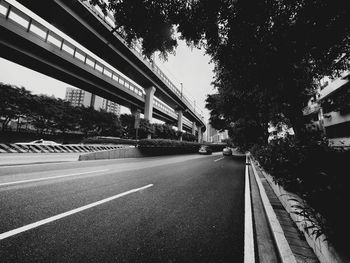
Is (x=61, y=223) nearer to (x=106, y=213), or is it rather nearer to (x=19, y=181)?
(x=106, y=213)

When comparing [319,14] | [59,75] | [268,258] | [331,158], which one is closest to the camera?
[268,258]

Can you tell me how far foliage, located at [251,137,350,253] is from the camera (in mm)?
1817

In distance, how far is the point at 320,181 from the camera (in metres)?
2.55

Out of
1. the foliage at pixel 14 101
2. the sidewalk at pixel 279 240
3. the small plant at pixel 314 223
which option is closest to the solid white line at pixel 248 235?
the sidewalk at pixel 279 240

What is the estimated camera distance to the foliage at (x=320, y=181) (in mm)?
1817

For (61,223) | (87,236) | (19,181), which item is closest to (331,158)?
(87,236)

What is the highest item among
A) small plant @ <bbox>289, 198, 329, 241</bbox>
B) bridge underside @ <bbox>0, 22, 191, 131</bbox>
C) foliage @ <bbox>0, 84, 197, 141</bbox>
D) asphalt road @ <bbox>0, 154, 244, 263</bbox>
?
bridge underside @ <bbox>0, 22, 191, 131</bbox>

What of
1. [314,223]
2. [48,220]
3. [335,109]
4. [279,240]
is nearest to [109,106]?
[335,109]

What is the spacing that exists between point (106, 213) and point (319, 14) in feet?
21.5

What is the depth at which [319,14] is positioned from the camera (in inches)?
136

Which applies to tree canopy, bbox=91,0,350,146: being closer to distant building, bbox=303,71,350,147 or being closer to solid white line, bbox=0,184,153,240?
solid white line, bbox=0,184,153,240

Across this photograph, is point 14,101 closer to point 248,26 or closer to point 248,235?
point 248,26

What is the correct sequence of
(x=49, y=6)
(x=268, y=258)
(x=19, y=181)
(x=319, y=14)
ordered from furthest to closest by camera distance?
(x=49, y=6), (x=19, y=181), (x=319, y=14), (x=268, y=258)

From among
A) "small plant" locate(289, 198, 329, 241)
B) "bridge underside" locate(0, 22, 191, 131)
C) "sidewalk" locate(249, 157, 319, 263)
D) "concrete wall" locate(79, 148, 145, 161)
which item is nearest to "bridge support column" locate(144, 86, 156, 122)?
"bridge underside" locate(0, 22, 191, 131)
